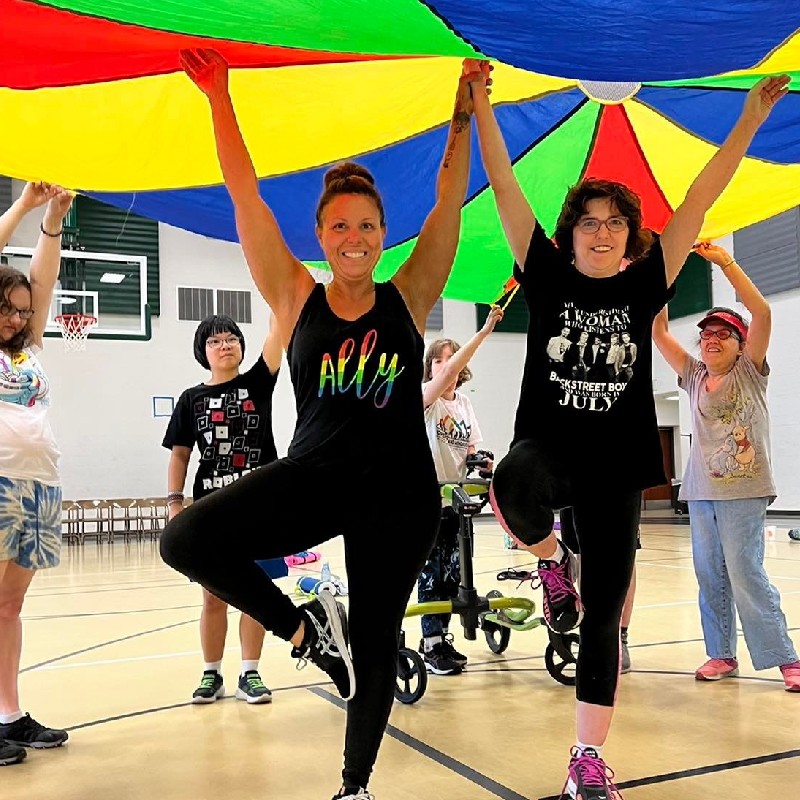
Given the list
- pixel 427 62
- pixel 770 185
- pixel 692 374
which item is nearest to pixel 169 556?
pixel 427 62

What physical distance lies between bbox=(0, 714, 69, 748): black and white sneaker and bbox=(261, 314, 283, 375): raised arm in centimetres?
142

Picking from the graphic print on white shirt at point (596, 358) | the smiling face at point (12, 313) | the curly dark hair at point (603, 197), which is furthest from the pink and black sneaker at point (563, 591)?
the smiling face at point (12, 313)

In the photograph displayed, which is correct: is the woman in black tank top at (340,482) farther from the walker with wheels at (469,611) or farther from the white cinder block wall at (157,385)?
the white cinder block wall at (157,385)

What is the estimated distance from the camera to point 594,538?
6.47 feet

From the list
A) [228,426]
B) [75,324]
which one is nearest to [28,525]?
[228,426]

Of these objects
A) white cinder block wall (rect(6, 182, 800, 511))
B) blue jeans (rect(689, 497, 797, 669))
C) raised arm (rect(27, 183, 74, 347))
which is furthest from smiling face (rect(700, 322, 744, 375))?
white cinder block wall (rect(6, 182, 800, 511))

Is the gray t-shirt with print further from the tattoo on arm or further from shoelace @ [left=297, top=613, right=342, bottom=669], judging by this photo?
shoelace @ [left=297, top=613, right=342, bottom=669]

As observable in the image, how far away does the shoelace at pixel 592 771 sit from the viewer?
75.5 inches

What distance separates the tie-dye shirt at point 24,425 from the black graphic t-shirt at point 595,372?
1.48m

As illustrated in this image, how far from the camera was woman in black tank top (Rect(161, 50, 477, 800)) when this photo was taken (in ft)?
5.72

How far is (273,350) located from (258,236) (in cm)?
120

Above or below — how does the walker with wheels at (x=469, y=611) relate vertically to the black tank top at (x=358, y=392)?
below

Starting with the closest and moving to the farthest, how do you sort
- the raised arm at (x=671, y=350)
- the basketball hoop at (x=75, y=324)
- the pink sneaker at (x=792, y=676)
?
the pink sneaker at (x=792, y=676) → the raised arm at (x=671, y=350) → the basketball hoop at (x=75, y=324)

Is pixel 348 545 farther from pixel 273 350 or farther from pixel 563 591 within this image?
pixel 273 350
